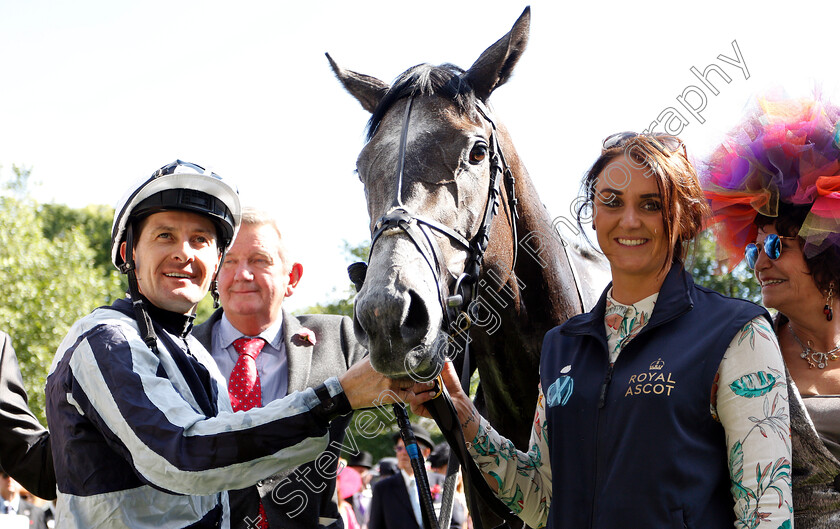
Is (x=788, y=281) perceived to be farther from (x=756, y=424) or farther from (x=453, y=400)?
(x=453, y=400)

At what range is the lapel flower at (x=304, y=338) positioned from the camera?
3871 mm

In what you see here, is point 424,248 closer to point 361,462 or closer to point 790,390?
point 790,390

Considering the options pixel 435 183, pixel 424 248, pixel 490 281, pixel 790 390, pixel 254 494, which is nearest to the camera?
pixel 790 390

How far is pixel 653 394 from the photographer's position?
197cm

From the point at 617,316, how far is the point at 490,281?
0.96m

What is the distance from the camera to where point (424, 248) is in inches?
98.4

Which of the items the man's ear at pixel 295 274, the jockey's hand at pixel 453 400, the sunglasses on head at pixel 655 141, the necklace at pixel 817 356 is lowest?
the necklace at pixel 817 356

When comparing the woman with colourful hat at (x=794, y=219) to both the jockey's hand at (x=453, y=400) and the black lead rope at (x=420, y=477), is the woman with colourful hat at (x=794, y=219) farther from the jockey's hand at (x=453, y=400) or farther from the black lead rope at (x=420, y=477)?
the black lead rope at (x=420, y=477)

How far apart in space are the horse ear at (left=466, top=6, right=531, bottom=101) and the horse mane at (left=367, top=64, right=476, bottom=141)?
0.07 metres

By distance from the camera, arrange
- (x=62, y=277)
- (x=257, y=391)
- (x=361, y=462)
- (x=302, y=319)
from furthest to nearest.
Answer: (x=62, y=277)
(x=361, y=462)
(x=302, y=319)
(x=257, y=391)

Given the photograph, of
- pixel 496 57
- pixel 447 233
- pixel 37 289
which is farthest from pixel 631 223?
pixel 37 289

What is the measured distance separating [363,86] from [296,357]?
4.70 feet

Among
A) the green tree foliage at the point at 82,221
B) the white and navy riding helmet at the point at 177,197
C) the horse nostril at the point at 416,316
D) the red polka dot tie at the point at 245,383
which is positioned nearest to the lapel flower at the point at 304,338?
the red polka dot tie at the point at 245,383

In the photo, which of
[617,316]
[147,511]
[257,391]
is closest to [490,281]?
[617,316]
